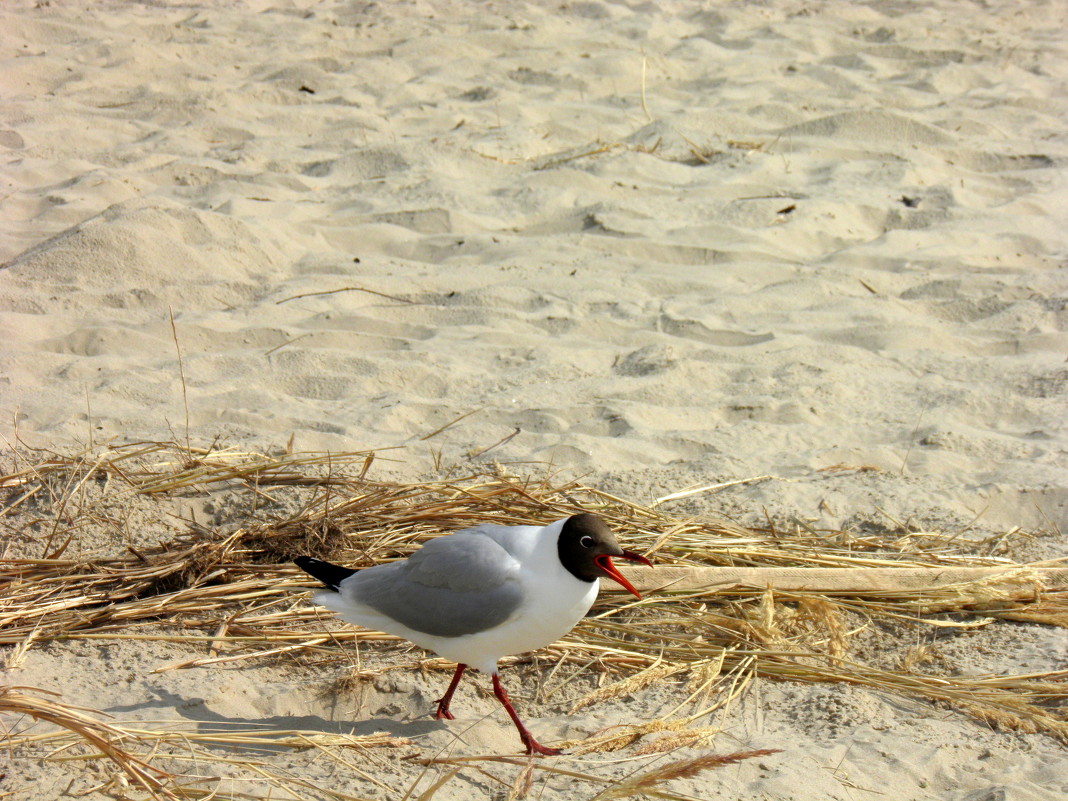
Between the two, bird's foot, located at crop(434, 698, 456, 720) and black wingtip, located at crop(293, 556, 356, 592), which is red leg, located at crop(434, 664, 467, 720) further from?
black wingtip, located at crop(293, 556, 356, 592)

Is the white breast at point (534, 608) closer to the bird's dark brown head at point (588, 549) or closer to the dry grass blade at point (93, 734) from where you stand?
the bird's dark brown head at point (588, 549)

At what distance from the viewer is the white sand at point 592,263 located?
333 cm

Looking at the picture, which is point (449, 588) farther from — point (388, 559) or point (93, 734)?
point (93, 734)

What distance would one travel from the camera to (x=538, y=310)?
177 inches

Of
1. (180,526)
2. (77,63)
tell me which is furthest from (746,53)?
(180,526)

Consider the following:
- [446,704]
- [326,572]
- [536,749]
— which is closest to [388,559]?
[326,572]

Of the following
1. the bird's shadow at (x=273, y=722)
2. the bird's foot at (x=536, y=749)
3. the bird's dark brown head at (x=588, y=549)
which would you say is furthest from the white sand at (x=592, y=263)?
the bird's dark brown head at (x=588, y=549)

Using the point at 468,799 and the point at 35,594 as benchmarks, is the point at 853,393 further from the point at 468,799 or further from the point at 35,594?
the point at 35,594

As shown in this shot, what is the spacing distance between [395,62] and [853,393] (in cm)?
399

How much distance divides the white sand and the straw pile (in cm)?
10

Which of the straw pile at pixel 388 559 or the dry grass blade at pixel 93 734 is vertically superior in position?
the dry grass blade at pixel 93 734

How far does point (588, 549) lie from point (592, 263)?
9.24 feet

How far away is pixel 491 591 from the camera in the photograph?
2.25 m

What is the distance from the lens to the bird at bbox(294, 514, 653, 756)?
2207 mm
